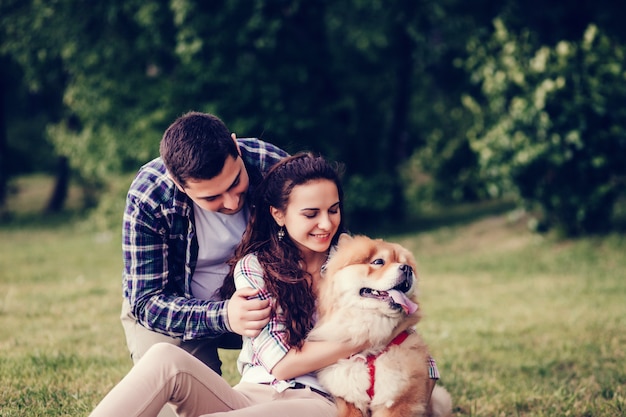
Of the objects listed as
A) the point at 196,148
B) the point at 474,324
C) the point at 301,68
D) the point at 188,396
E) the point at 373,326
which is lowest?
the point at 474,324

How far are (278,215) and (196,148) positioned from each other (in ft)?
1.52

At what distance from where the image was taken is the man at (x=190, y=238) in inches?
119

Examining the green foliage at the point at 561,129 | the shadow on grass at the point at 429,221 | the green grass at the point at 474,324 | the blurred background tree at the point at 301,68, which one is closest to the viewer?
the green grass at the point at 474,324

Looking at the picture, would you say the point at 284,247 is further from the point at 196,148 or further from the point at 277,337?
the point at 196,148

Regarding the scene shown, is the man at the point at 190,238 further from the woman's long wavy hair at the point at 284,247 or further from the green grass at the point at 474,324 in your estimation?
the green grass at the point at 474,324

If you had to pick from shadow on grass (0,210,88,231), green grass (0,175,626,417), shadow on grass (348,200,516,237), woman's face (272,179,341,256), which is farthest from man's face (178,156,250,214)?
shadow on grass (0,210,88,231)

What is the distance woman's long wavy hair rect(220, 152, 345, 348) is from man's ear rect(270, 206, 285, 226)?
0.02m

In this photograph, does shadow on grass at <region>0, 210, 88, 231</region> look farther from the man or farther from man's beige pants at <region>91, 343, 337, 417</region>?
man's beige pants at <region>91, 343, 337, 417</region>

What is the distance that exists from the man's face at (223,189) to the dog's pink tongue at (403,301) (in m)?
0.80

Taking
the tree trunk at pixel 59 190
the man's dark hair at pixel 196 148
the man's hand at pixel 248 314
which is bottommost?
the man's hand at pixel 248 314

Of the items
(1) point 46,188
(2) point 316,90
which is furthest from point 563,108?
(1) point 46,188

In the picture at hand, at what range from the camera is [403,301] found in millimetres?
2924

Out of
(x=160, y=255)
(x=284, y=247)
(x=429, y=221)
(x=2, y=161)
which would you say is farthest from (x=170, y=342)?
(x=2, y=161)

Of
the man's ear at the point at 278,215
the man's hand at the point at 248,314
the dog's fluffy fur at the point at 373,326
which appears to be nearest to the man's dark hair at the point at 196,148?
the man's ear at the point at 278,215
